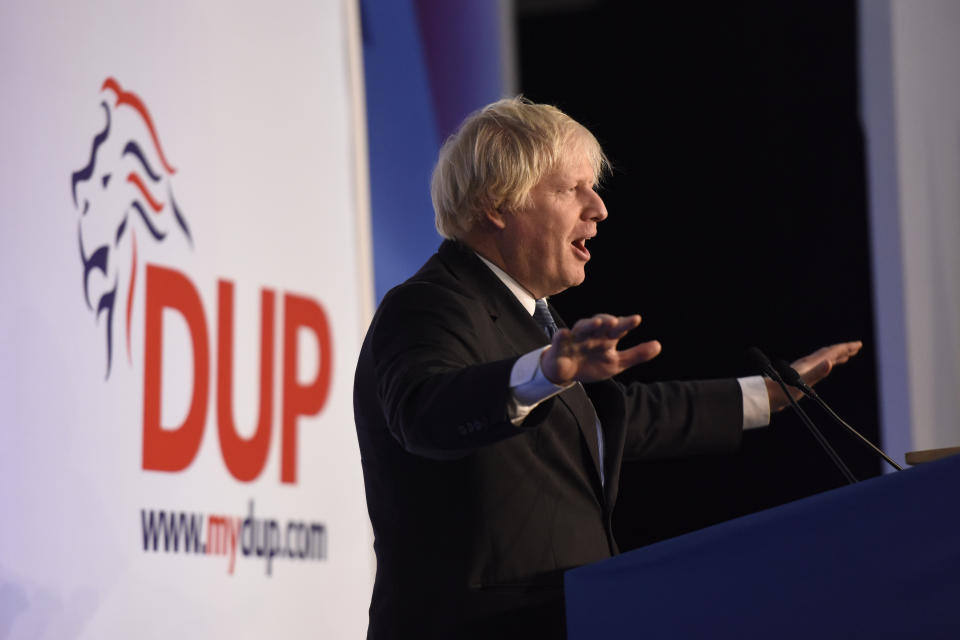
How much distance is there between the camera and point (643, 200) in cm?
462

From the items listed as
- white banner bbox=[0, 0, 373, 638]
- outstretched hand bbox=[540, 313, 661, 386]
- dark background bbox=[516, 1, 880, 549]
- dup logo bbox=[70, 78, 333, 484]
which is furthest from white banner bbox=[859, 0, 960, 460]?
outstretched hand bbox=[540, 313, 661, 386]

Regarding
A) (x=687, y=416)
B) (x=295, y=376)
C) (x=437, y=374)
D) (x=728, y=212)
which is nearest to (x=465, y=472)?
(x=437, y=374)

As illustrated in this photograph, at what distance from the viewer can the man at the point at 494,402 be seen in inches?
52.8

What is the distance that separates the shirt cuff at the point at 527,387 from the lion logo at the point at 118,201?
114 centimetres

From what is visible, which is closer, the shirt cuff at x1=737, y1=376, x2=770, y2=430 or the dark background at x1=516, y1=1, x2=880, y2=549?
the shirt cuff at x1=737, y1=376, x2=770, y2=430

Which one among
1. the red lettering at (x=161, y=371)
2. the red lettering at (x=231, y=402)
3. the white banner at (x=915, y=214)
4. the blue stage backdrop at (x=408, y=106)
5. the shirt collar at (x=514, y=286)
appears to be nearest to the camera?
the shirt collar at (x=514, y=286)

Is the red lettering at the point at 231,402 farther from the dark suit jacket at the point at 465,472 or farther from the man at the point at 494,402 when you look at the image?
the dark suit jacket at the point at 465,472

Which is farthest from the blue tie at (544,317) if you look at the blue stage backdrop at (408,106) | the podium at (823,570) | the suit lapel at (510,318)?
the blue stage backdrop at (408,106)

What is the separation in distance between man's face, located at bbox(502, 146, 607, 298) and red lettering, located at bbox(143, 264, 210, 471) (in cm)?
88

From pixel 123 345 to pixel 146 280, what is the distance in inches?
6.6

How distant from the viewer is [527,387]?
131cm

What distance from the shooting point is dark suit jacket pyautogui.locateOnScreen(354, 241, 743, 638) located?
1.38m

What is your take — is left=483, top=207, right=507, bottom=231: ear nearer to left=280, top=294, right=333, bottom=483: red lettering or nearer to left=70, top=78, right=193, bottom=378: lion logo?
left=70, top=78, right=193, bottom=378: lion logo

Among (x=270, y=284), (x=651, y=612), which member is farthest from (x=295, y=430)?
(x=651, y=612)
